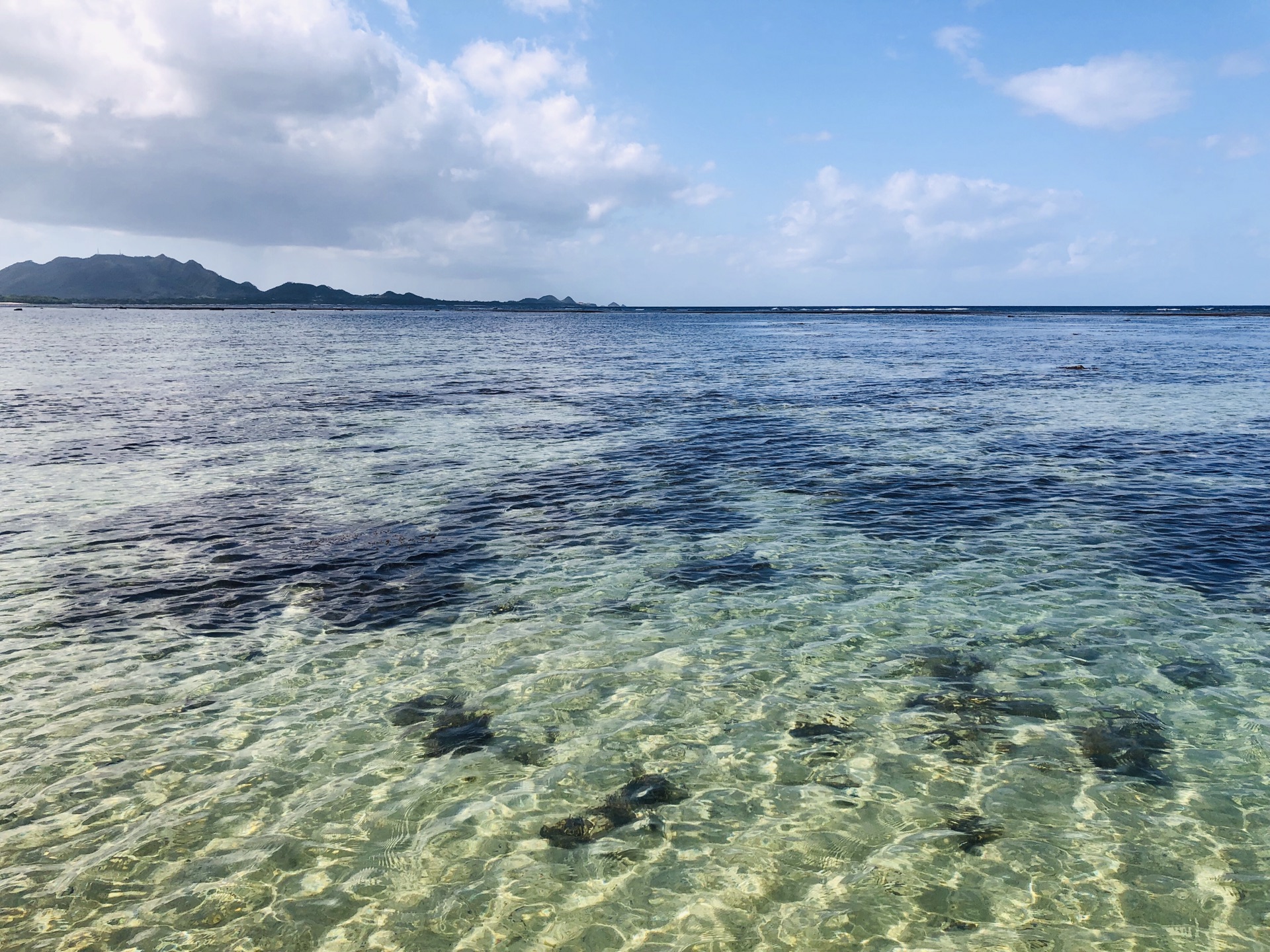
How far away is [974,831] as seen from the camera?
27.3 feet

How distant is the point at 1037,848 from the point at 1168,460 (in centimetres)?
2621

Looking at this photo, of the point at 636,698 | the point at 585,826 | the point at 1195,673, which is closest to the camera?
the point at 585,826

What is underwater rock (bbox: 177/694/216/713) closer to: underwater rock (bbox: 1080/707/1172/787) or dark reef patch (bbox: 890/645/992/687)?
dark reef patch (bbox: 890/645/992/687)

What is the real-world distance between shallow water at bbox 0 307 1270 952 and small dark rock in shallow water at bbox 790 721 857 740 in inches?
1.9

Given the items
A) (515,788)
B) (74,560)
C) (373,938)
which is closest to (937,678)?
(515,788)

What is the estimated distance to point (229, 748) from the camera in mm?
9875

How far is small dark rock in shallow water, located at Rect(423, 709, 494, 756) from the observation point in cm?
996

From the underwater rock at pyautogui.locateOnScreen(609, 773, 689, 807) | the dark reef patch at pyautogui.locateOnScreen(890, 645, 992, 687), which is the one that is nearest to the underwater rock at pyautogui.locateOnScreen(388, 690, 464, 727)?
the underwater rock at pyautogui.locateOnScreen(609, 773, 689, 807)

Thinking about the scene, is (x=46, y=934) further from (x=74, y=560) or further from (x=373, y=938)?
(x=74, y=560)

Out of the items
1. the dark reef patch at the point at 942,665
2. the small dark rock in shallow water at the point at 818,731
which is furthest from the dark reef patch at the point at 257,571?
the dark reef patch at the point at 942,665

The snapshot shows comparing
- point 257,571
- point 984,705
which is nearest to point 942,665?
point 984,705

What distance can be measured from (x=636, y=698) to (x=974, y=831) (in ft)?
16.1

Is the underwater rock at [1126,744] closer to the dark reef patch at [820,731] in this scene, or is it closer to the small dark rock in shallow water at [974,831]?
the small dark rock in shallow water at [974,831]

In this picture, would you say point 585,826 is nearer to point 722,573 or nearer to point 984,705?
point 984,705
